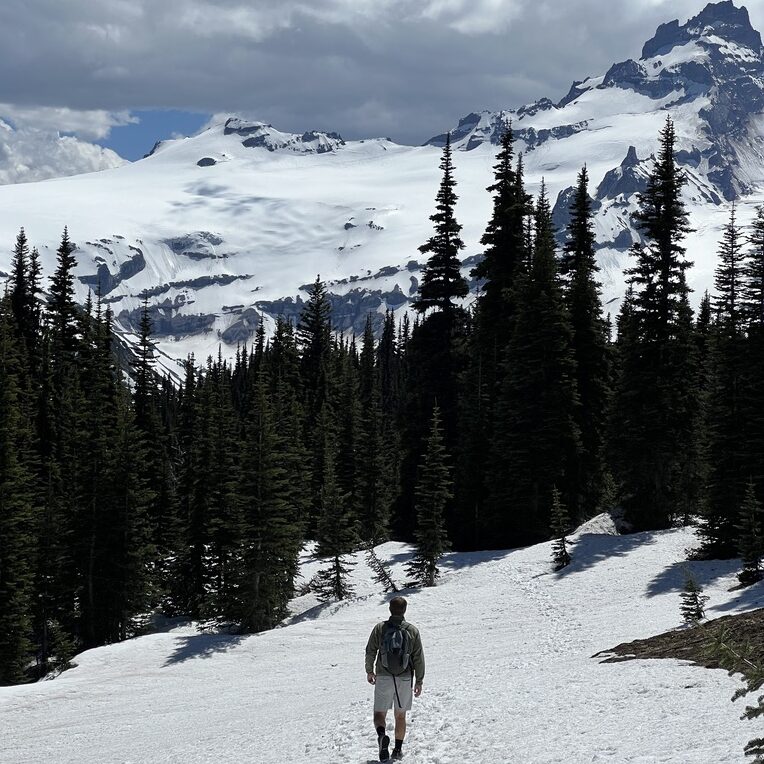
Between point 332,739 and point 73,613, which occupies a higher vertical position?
point 332,739

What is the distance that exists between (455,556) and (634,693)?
23359mm

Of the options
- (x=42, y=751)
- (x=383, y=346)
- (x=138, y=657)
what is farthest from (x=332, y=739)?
(x=383, y=346)

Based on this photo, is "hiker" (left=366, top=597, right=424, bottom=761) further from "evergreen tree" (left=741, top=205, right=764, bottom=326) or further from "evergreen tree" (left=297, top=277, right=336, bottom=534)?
"evergreen tree" (left=297, top=277, right=336, bottom=534)

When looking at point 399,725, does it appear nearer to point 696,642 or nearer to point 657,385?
point 696,642

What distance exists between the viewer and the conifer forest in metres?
32.9

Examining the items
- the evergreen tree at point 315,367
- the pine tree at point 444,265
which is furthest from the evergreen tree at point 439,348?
the evergreen tree at point 315,367

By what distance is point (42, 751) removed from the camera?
61.0 ft

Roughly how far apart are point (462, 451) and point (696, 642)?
89.2 ft

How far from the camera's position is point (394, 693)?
1237 centimetres

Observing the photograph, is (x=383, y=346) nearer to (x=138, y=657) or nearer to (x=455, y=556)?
(x=455, y=556)

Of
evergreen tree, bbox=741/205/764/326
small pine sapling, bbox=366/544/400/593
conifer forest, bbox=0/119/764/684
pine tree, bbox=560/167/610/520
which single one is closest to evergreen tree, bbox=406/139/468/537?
conifer forest, bbox=0/119/764/684

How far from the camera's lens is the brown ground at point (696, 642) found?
47.2ft

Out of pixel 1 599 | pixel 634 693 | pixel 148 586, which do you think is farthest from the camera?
Result: pixel 148 586

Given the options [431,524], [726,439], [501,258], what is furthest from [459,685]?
[501,258]
